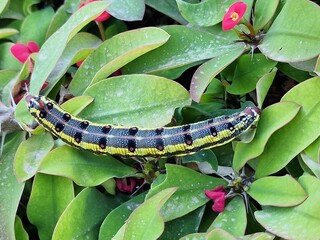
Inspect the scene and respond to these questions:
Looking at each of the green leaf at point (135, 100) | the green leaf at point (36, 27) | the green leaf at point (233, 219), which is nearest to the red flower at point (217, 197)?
the green leaf at point (233, 219)

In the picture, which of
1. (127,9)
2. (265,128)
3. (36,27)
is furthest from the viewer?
(36,27)

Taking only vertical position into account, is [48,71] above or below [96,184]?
above

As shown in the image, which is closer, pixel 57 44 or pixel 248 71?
pixel 248 71

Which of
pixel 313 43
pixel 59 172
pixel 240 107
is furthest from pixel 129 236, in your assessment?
pixel 313 43

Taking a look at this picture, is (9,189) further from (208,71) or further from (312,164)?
(312,164)

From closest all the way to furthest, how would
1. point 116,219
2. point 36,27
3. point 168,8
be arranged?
point 116,219, point 168,8, point 36,27

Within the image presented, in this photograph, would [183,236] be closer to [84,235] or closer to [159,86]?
[84,235]

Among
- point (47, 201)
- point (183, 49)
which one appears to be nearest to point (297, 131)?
point (183, 49)
